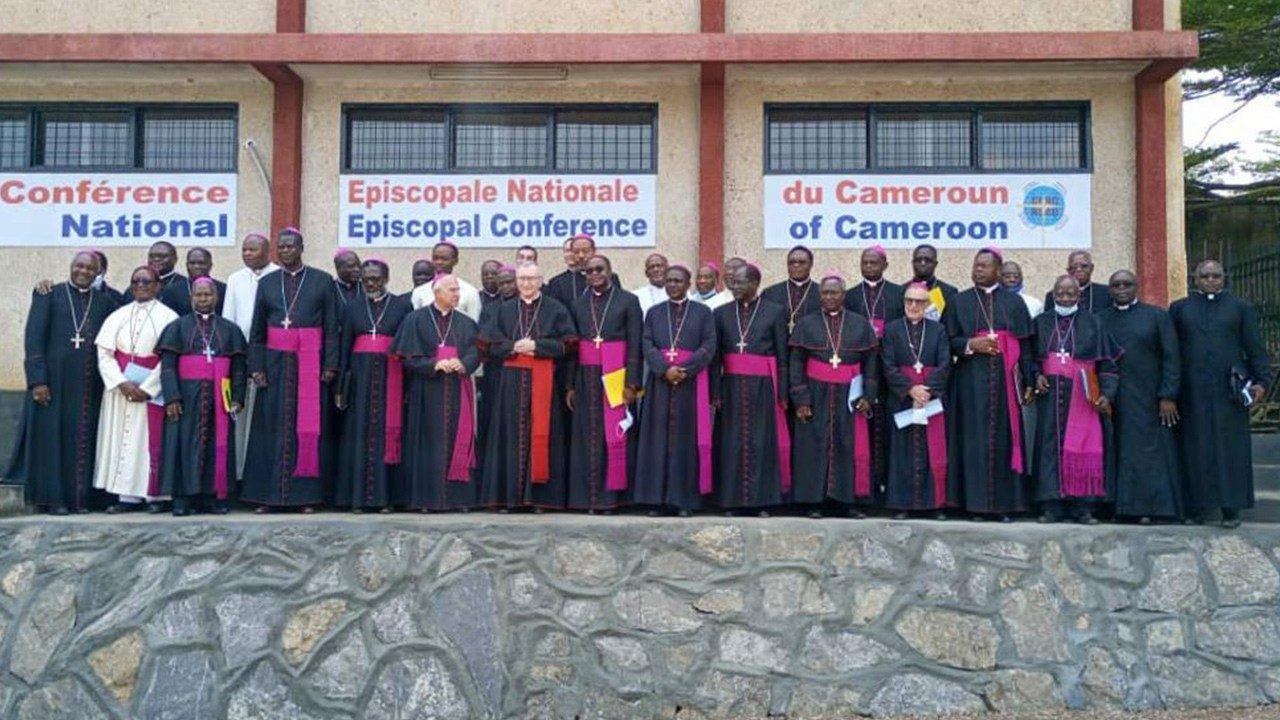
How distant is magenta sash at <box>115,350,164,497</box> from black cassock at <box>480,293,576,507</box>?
6.97ft

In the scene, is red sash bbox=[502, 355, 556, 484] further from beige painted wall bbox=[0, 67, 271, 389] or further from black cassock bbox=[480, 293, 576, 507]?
beige painted wall bbox=[0, 67, 271, 389]

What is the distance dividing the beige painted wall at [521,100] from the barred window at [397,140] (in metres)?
0.15

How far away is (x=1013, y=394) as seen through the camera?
27.4ft

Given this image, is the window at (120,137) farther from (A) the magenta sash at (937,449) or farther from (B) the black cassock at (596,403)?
(A) the magenta sash at (937,449)

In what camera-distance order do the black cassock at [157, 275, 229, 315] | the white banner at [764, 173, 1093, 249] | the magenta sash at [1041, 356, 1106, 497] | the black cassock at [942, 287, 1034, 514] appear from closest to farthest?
the magenta sash at [1041, 356, 1106, 497]
the black cassock at [942, 287, 1034, 514]
the black cassock at [157, 275, 229, 315]
the white banner at [764, 173, 1093, 249]

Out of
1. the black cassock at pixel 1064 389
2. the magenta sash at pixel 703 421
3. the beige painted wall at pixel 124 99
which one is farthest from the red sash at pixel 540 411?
the beige painted wall at pixel 124 99

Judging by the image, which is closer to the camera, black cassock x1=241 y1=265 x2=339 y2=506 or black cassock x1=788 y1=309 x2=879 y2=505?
black cassock x1=788 y1=309 x2=879 y2=505

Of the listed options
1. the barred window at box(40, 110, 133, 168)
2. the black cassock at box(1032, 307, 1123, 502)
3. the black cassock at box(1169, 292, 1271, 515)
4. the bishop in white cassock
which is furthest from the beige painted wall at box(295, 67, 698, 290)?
the black cassock at box(1169, 292, 1271, 515)

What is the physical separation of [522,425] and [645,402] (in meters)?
0.82

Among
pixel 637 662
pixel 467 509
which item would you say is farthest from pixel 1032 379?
pixel 467 509

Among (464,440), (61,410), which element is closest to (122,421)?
(61,410)

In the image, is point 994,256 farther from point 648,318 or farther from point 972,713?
point 972,713

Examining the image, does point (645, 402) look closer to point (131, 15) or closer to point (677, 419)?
point (677, 419)

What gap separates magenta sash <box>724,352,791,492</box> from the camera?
8297 mm
